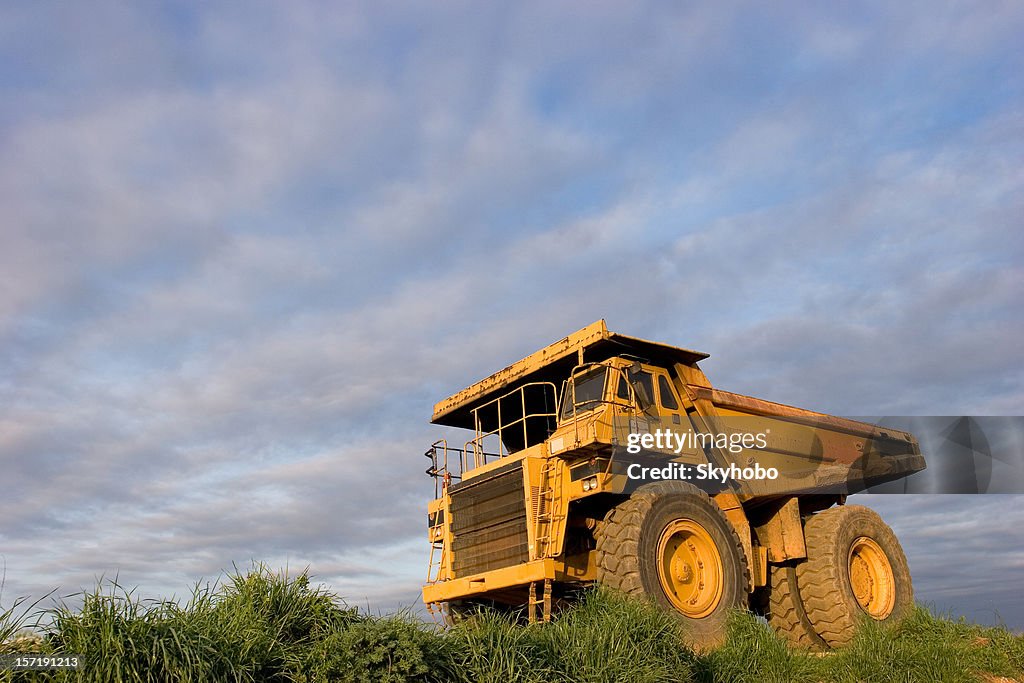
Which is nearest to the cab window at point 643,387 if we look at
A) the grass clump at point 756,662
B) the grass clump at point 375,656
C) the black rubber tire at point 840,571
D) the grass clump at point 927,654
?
the grass clump at point 756,662

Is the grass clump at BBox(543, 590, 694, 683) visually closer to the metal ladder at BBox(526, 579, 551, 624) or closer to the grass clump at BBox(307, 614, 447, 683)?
the grass clump at BBox(307, 614, 447, 683)

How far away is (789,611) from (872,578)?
95.2 inches

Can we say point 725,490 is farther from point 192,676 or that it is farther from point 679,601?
point 192,676

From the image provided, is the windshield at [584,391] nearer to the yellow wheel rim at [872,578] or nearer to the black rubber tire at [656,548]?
the black rubber tire at [656,548]

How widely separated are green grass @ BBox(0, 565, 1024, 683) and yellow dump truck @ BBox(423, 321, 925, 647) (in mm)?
1635

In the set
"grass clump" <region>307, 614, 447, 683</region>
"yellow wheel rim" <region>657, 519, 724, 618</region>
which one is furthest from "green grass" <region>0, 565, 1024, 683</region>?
"yellow wheel rim" <region>657, 519, 724, 618</region>

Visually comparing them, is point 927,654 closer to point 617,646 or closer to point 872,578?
point 617,646

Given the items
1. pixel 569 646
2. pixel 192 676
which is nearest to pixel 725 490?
pixel 569 646

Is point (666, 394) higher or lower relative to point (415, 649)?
higher

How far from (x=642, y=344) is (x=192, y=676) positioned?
9393 millimetres

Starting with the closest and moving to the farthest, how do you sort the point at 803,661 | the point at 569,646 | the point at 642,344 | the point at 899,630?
the point at 569,646, the point at 803,661, the point at 899,630, the point at 642,344

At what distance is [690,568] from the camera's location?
1317cm

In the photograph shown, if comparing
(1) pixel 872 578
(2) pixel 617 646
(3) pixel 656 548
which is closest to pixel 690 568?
(3) pixel 656 548

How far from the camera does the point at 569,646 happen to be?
8953 mm
